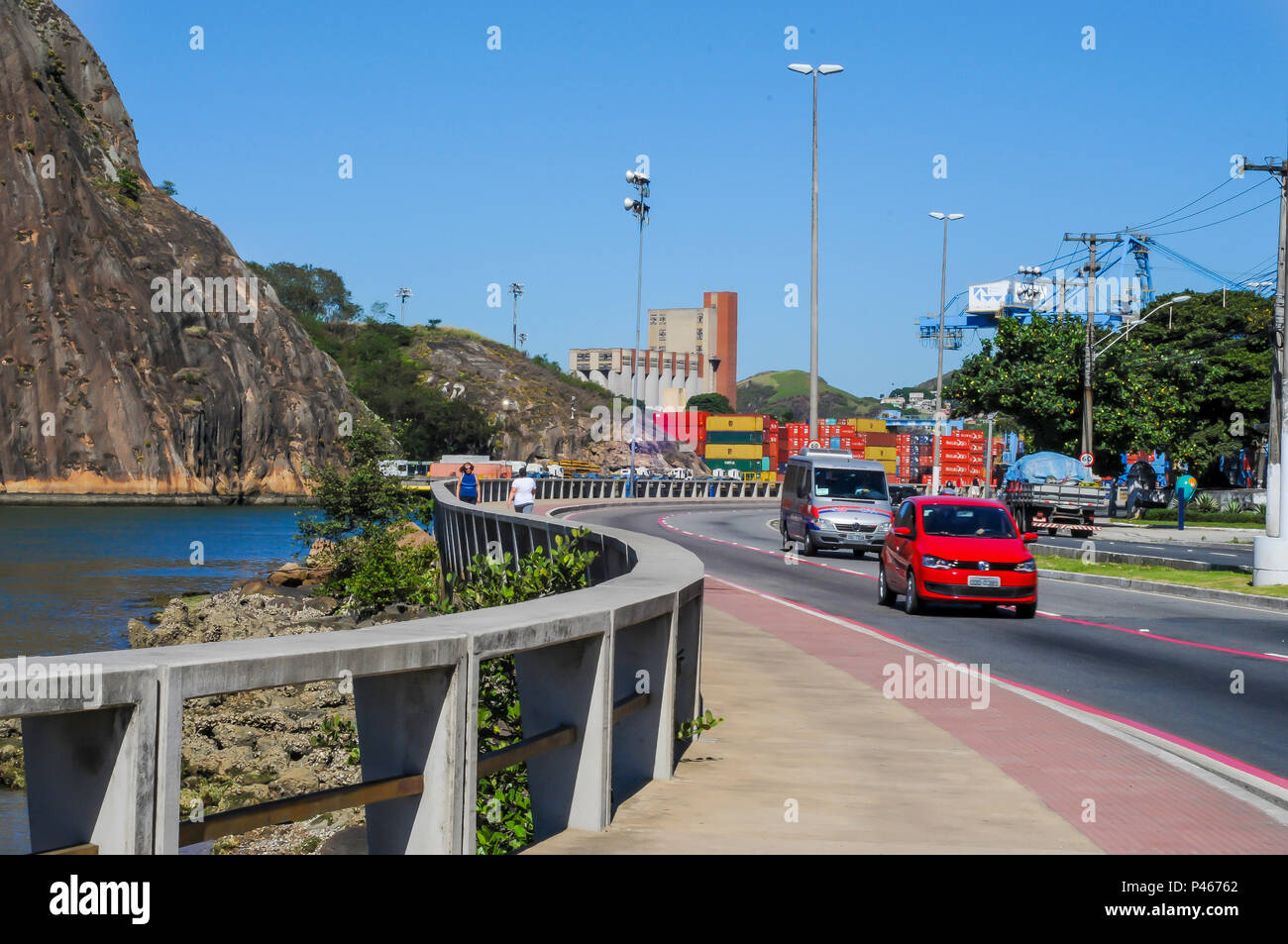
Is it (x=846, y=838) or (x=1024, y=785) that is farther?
(x=1024, y=785)

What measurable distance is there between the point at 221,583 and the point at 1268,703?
38265 millimetres

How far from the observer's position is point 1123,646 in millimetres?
16344

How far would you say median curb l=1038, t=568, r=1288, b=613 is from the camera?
2159 centimetres

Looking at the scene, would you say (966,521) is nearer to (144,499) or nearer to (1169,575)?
(1169,575)

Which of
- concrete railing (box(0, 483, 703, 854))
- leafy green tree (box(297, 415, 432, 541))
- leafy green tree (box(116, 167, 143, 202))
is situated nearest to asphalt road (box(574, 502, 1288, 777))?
concrete railing (box(0, 483, 703, 854))

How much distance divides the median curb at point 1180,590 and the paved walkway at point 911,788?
38.3ft

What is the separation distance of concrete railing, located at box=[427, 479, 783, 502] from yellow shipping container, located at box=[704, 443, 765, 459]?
9130 cm

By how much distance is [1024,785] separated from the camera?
802 cm

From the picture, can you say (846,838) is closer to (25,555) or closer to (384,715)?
(384,715)

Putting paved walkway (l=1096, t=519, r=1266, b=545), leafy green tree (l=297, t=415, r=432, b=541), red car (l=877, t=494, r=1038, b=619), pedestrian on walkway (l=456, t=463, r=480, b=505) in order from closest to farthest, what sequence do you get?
red car (l=877, t=494, r=1038, b=619) → pedestrian on walkway (l=456, t=463, r=480, b=505) → leafy green tree (l=297, t=415, r=432, b=541) → paved walkway (l=1096, t=519, r=1266, b=545)

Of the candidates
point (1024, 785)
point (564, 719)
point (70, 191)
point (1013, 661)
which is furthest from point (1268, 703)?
point (70, 191)

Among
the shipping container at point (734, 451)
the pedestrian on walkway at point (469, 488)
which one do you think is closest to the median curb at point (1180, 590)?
the pedestrian on walkway at point (469, 488)

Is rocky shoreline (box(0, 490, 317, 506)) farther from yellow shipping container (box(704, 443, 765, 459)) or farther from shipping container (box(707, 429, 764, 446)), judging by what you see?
shipping container (box(707, 429, 764, 446))

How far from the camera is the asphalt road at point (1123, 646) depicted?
36.5 feet
